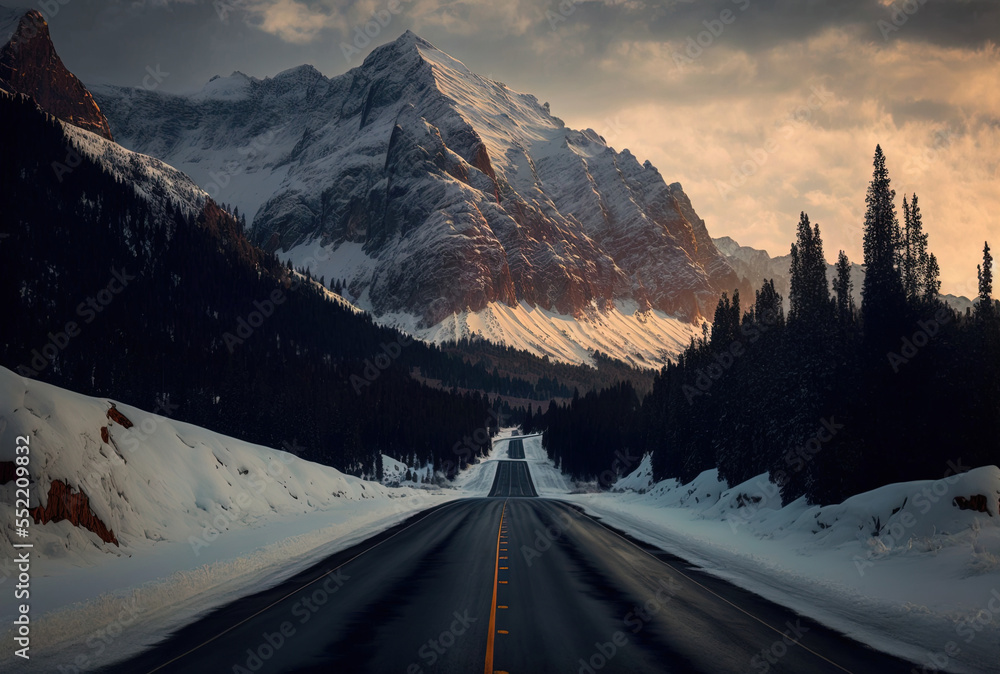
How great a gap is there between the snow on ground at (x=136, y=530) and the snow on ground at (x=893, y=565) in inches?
509

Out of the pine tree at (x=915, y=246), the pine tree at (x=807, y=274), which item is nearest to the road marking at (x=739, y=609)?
the pine tree at (x=807, y=274)

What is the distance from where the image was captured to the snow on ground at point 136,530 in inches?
440

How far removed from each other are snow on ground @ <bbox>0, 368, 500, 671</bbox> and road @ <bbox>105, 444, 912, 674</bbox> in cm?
139

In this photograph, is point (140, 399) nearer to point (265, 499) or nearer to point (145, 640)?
point (265, 499)

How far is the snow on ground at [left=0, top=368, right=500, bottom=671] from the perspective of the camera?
1117 cm

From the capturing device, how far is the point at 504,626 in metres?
11.1

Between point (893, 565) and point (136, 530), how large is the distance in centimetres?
2175

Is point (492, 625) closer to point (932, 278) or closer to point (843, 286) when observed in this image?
point (843, 286)

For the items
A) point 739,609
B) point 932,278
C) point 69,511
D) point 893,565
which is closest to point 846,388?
point 893,565

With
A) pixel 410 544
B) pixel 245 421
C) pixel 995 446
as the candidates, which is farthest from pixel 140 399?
pixel 995 446

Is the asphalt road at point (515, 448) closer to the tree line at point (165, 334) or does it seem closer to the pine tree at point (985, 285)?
the tree line at point (165, 334)

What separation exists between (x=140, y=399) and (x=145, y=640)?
101747 mm

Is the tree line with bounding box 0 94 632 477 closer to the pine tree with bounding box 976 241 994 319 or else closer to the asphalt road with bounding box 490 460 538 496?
the asphalt road with bounding box 490 460 538 496

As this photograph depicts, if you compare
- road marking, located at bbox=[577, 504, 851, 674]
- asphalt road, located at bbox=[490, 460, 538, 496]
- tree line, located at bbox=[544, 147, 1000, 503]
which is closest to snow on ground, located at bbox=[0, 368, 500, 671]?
Answer: road marking, located at bbox=[577, 504, 851, 674]
